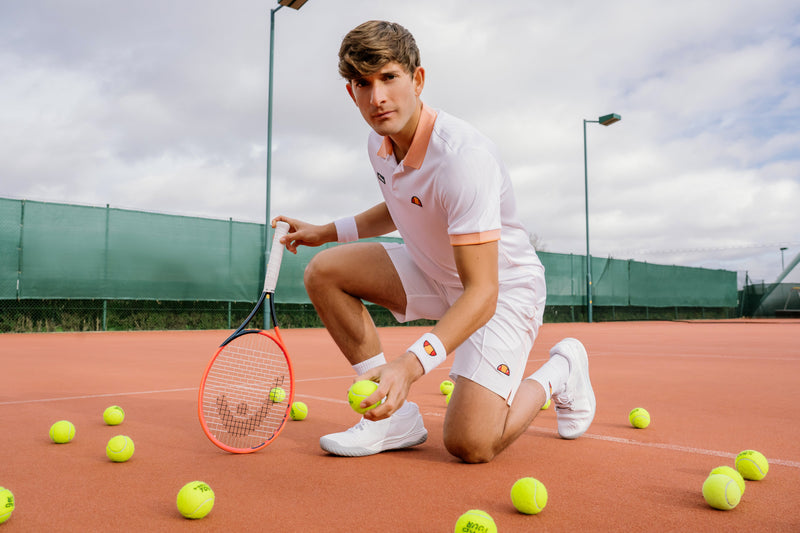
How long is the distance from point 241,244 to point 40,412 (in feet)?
35.7

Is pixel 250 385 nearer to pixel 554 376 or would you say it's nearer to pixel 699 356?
pixel 554 376

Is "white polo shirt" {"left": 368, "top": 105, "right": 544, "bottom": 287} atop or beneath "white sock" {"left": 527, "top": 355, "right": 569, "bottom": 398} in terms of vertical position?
atop

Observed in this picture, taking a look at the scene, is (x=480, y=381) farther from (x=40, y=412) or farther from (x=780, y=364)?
(x=780, y=364)

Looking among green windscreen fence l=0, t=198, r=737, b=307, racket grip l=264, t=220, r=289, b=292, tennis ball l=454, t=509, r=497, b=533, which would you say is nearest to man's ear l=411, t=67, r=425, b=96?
racket grip l=264, t=220, r=289, b=292

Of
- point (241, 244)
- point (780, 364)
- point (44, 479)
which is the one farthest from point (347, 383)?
point (241, 244)

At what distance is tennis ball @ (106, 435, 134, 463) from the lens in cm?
253

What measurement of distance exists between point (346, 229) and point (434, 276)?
0.63m

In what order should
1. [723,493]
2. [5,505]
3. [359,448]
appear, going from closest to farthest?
[5,505] → [723,493] → [359,448]

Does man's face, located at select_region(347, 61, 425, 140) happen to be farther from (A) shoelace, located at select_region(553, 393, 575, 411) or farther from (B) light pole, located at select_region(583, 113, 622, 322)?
(B) light pole, located at select_region(583, 113, 622, 322)

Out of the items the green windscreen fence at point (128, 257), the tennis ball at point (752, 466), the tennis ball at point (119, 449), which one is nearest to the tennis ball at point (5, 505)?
the tennis ball at point (119, 449)

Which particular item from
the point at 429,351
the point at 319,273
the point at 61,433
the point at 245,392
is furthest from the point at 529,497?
the point at 61,433

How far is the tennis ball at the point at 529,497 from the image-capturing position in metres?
1.91

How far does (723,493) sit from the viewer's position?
6.40 feet

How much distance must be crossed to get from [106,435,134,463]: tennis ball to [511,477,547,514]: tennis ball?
5.13 ft
